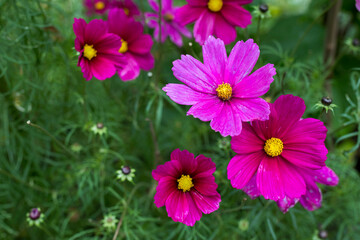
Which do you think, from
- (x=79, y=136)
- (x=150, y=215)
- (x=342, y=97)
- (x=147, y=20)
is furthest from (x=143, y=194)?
(x=342, y=97)

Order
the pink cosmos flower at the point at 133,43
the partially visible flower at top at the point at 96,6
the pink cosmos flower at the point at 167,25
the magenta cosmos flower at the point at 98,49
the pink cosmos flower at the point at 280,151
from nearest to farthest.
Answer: the pink cosmos flower at the point at 280,151
the magenta cosmos flower at the point at 98,49
the pink cosmos flower at the point at 133,43
the pink cosmos flower at the point at 167,25
the partially visible flower at top at the point at 96,6

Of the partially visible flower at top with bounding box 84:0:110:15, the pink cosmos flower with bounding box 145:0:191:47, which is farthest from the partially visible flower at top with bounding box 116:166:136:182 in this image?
the partially visible flower at top with bounding box 84:0:110:15

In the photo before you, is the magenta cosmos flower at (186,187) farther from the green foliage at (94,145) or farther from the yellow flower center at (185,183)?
the green foliage at (94,145)

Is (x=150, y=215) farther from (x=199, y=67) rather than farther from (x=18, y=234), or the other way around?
(x=199, y=67)

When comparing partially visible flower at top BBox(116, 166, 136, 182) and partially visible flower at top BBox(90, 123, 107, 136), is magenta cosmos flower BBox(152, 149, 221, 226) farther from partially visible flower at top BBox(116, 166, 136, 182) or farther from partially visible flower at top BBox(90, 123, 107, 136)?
partially visible flower at top BBox(90, 123, 107, 136)

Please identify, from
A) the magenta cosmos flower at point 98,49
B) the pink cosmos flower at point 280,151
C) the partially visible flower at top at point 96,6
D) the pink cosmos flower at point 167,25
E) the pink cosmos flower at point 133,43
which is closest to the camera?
the pink cosmos flower at point 280,151

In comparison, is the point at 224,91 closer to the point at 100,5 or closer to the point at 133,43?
the point at 133,43

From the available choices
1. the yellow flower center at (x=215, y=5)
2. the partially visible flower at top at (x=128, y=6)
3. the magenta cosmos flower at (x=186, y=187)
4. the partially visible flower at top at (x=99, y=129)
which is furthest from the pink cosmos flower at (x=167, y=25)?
the magenta cosmos flower at (x=186, y=187)

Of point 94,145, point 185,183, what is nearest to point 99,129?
point 94,145
